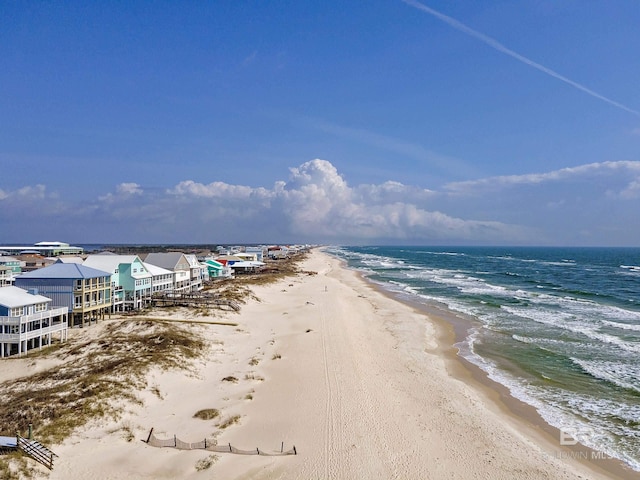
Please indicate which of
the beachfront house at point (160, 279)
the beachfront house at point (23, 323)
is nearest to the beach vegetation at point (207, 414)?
the beachfront house at point (23, 323)

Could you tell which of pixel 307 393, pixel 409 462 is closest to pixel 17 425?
pixel 307 393

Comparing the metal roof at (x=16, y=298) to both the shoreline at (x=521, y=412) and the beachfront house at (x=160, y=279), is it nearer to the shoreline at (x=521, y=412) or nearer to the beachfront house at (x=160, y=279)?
the beachfront house at (x=160, y=279)

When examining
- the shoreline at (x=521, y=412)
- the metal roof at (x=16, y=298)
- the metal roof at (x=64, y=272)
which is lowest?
the shoreline at (x=521, y=412)

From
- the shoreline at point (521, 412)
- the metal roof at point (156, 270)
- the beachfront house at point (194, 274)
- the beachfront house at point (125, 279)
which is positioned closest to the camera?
the shoreline at point (521, 412)

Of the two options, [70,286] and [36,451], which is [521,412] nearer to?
[36,451]

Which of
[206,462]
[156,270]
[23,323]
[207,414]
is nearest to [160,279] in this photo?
[156,270]

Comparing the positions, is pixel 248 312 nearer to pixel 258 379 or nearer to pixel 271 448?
pixel 258 379
